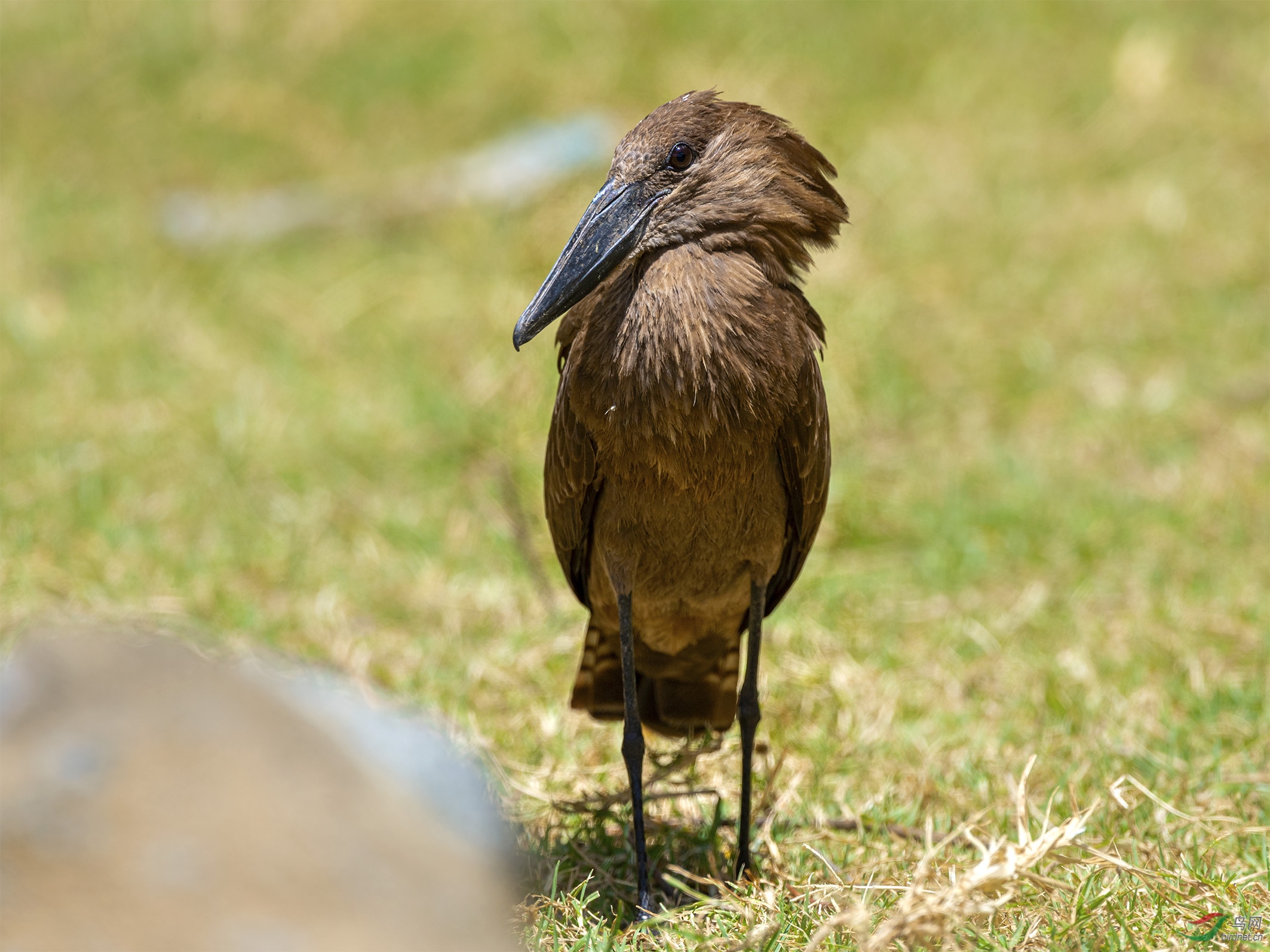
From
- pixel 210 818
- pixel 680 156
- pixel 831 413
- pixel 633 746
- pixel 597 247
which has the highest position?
pixel 831 413

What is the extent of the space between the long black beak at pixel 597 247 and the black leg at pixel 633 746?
75 cm

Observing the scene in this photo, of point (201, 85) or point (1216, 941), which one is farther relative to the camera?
point (201, 85)

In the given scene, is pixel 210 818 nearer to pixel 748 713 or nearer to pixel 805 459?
pixel 805 459

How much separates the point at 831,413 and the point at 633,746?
11.5ft

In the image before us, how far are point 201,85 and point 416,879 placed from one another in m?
9.18

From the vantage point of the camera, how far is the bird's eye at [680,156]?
323 centimetres

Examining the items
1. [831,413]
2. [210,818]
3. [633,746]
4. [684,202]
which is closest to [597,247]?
[684,202]

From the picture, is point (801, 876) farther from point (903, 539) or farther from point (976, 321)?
point (976, 321)

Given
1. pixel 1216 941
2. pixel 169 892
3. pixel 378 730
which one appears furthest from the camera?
pixel 1216 941

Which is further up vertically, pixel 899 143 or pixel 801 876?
pixel 899 143

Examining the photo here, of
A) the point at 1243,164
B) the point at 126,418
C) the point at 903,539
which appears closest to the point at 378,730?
the point at 903,539

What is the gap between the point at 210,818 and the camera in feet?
6.95

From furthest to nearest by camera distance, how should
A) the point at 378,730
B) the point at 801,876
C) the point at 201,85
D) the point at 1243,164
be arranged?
1. the point at 201,85
2. the point at 1243,164
3. the point at 801,876
4. the point at 378,730

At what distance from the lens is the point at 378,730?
2.42 meters
